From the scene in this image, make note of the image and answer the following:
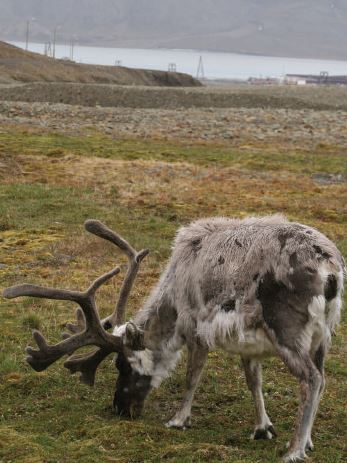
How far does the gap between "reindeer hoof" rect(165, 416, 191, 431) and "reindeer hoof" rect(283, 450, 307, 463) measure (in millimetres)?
1454

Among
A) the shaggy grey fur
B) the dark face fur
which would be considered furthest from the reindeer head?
the shaggy grey fur

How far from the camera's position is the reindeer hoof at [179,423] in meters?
10.5

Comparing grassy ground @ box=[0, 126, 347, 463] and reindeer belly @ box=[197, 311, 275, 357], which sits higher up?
reindeer belly @ box=[197, 311, 275, 357]

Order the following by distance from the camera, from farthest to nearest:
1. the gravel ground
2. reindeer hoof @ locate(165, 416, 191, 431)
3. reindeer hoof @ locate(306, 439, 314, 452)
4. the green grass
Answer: the gravel ground → the green grass → reindeer hoof @ locate(165, 416, 191, 431) → reindeer hoof @ locate(306, 439, 314, 452)

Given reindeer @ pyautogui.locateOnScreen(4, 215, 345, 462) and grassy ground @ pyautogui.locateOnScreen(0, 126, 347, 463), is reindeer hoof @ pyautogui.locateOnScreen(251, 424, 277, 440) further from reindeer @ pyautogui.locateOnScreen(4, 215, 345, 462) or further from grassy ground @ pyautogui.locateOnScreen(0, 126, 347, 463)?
grassy ground @ pyautogui.locateOnScreen(0, 126, 347, 463)

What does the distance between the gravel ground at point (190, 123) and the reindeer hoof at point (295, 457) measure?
30.1 m

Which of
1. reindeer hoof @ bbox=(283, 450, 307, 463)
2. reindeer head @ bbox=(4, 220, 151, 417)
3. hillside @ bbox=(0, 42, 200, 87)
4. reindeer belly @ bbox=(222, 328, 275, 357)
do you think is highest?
hillside @ bbox=(0, 42, 200, 87)

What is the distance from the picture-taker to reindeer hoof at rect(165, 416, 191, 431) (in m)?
10.5

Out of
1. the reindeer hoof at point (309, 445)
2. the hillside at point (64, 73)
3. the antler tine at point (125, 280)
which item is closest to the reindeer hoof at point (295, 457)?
the reindeer hoof at point (309, 445)

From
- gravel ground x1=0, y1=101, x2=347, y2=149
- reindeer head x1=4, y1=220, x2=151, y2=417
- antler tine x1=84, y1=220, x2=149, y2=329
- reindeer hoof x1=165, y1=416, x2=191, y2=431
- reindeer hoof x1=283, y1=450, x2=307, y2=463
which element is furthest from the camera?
gravel ground x1=0, y1=101, x2=347, y2=149

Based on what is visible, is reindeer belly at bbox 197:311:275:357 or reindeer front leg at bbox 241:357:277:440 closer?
reindeer belly at bbox 197:311:275:357

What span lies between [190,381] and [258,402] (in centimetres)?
82

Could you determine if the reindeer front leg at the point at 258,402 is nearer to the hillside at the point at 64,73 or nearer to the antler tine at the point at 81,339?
the antler tine at the point at 81,339

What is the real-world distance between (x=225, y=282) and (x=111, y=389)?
2334 millimetres
